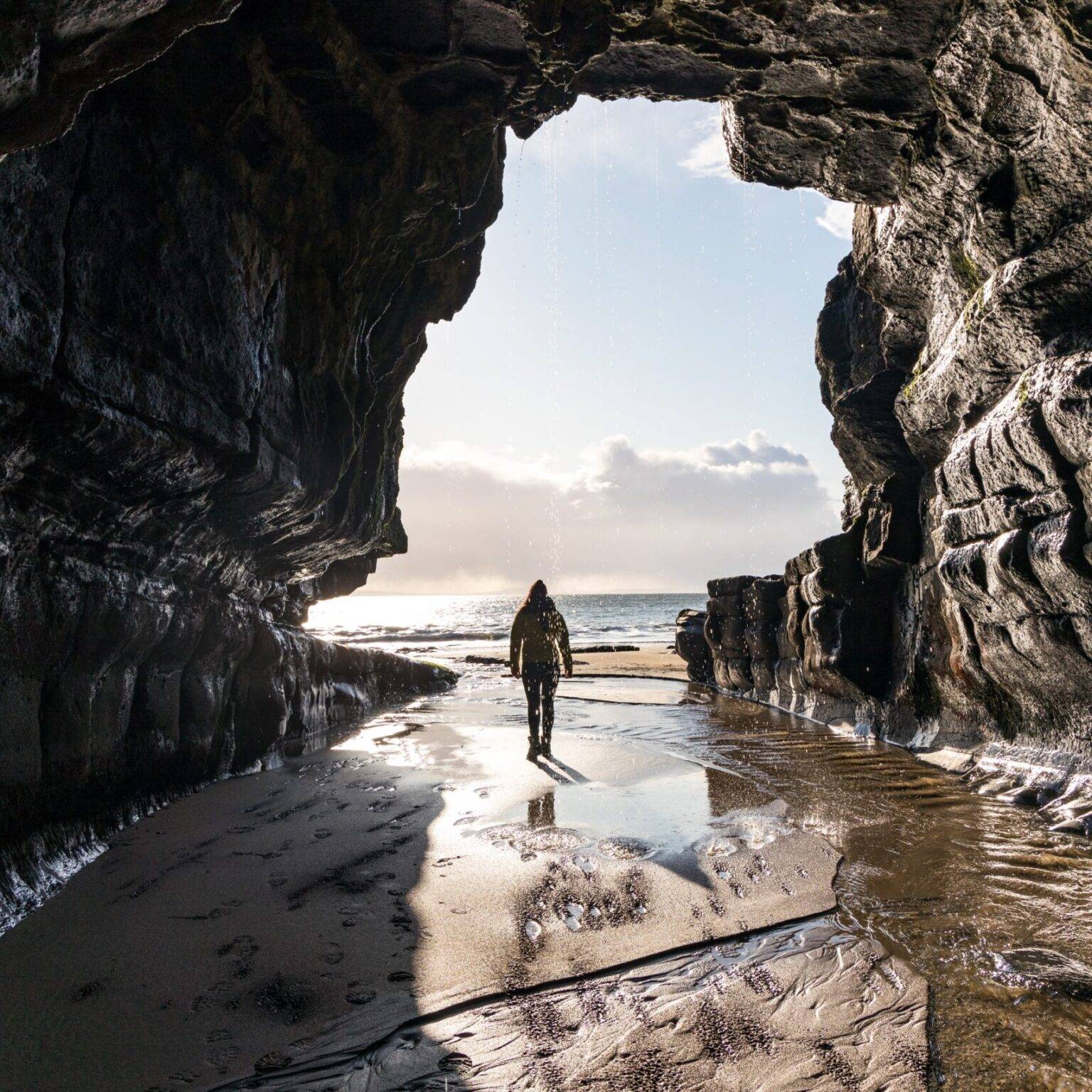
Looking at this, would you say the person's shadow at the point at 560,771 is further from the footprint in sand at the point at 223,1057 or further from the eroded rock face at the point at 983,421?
the footprint in sand at the point at 223,1057

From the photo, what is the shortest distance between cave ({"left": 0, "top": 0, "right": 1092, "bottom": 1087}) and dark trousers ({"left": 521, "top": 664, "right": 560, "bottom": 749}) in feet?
10.1

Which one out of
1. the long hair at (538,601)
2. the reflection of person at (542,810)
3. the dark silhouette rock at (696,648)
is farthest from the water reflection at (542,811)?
the dark silhouette rock at (696,648)

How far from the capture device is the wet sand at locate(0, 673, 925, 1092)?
2.39 m

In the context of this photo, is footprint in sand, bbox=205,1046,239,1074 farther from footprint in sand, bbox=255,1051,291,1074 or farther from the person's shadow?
the person's shadow

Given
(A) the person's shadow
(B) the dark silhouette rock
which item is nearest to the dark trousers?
(A) the person's shadow

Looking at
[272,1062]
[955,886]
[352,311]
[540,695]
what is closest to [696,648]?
[540,695]

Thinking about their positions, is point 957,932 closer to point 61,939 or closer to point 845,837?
point 845,837

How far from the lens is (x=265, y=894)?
3.86 meters

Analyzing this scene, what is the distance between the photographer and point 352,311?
8672 mm

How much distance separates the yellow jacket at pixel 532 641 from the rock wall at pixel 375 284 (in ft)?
9.94

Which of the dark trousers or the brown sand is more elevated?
the dark trousers

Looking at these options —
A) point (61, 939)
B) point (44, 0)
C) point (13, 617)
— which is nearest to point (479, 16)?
point (44, 0)

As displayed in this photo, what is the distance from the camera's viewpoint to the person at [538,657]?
8.34 m

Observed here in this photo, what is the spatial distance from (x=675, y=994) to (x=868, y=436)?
1016cm
